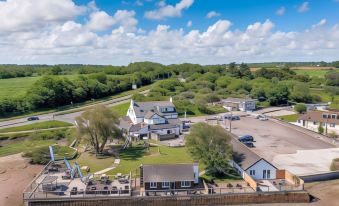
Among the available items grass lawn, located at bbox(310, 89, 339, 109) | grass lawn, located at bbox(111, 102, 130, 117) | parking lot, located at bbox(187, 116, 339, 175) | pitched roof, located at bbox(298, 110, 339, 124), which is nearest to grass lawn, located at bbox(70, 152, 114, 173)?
parking lot, located at bbox(187, 116, 339, 175)

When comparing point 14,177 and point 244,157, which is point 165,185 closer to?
point 244,157

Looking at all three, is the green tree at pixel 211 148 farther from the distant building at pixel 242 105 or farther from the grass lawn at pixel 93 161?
the distant building at pixel 242 105

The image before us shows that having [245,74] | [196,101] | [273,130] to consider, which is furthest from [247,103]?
[245,74]

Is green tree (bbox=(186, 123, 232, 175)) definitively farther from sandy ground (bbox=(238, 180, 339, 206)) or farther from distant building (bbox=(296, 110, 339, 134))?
distant building (bbox=(296, 110, 339, 134))

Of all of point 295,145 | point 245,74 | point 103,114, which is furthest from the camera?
point 245,74

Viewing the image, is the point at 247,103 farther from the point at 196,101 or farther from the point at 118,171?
the point at 118,171

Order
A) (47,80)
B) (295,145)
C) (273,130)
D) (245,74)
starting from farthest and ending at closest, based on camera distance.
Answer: (245,74), (47,80), (273,130), (295,145)
